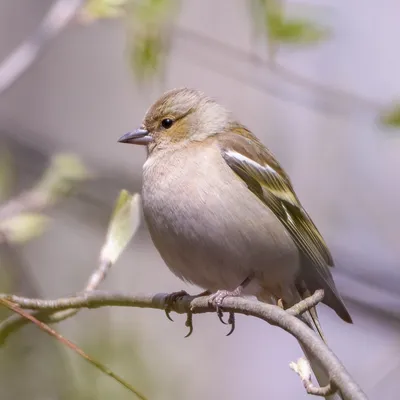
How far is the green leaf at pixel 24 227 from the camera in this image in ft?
10.9

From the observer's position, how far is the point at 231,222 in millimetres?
3287

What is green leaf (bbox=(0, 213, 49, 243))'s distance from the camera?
10.9 ft

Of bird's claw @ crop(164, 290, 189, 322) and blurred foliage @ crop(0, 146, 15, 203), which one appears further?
blurred foliage @ crop(0, 146, 15, 203)

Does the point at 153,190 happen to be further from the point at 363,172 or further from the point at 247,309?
the point at 363,172

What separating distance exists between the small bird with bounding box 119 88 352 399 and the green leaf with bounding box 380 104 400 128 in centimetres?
61

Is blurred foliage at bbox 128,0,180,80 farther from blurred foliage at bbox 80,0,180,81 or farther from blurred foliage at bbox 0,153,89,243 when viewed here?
blurred foliage at bbox 0,153,89,243

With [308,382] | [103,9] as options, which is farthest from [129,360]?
[308,382]

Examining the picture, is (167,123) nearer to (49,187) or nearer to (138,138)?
(138,138)

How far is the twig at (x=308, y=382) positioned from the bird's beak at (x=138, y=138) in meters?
1.84

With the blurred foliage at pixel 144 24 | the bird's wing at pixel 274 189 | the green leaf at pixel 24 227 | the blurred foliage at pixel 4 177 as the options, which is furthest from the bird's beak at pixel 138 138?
→ the green leaf at pixel 24 227

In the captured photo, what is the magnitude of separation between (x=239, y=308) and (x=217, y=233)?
0.68 meters

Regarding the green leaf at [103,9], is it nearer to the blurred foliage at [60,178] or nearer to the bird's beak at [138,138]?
the bird's beak at [138,138]

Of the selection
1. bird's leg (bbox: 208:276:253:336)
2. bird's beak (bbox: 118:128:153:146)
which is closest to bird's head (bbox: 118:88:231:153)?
bird's beak (bbox: 118:128:153:146)

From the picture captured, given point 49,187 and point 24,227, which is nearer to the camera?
point 24,227
